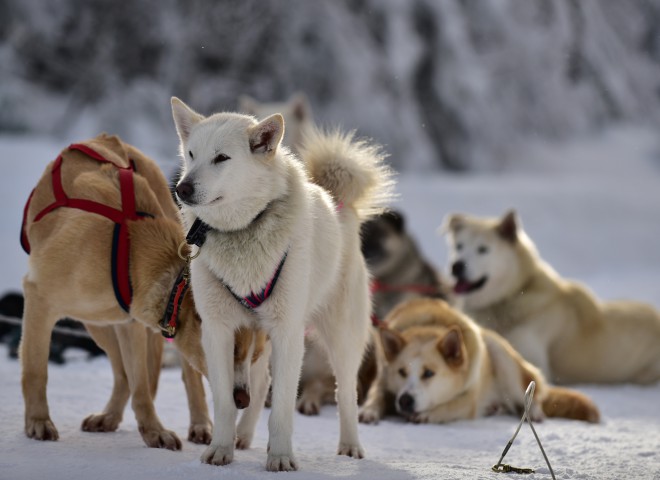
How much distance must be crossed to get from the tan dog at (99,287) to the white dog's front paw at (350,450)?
20.6 inches

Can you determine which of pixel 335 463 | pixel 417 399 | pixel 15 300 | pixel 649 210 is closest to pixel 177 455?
pixel 335 463

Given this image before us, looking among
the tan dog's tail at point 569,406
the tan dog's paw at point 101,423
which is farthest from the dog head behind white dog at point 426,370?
the tan dog's paw at point 101,423

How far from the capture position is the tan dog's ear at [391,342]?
181 inches

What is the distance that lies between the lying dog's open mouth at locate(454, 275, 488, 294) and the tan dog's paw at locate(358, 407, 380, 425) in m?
2.29

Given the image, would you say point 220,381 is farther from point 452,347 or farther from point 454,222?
point 454,222

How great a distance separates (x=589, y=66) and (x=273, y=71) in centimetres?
720

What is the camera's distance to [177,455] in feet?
9.57

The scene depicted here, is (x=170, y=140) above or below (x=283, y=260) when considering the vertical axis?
above

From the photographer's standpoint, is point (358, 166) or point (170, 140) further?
point (170, 140)

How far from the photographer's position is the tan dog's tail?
4.60 metres

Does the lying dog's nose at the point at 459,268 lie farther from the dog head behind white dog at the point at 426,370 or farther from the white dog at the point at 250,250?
the white dog at the point at 250,250

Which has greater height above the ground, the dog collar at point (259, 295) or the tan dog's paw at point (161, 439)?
the dog collar at point (259, 295)

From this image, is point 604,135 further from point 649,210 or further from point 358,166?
point 358,166

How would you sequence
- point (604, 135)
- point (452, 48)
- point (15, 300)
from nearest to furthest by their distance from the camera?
point (15, 300), point (452, 48), point (604, 135)
